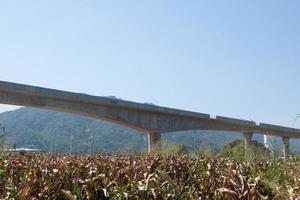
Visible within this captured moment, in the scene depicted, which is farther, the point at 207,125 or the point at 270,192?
the point at 207,125

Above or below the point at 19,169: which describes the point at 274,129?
above

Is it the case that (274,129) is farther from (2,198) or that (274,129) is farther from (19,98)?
(2,198)

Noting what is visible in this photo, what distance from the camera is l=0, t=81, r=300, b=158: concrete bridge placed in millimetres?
42250

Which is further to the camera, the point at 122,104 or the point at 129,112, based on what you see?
the point at 129,112

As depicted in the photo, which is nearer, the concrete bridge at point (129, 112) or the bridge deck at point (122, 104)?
the bridge deck at point (122, 104)

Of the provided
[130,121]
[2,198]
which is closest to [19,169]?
[2,198]

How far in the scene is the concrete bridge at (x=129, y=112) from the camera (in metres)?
42.2

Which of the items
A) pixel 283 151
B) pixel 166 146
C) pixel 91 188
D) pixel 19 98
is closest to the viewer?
pixel 91 188

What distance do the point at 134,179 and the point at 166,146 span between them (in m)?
13.8

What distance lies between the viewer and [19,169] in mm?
6020

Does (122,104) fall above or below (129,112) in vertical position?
above

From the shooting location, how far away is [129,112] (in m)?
53.3

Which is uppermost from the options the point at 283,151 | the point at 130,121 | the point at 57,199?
the point at 130,121

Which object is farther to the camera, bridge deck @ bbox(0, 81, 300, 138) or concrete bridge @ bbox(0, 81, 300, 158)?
concrete bridge @ bbox(0, 81, 300, 158)
